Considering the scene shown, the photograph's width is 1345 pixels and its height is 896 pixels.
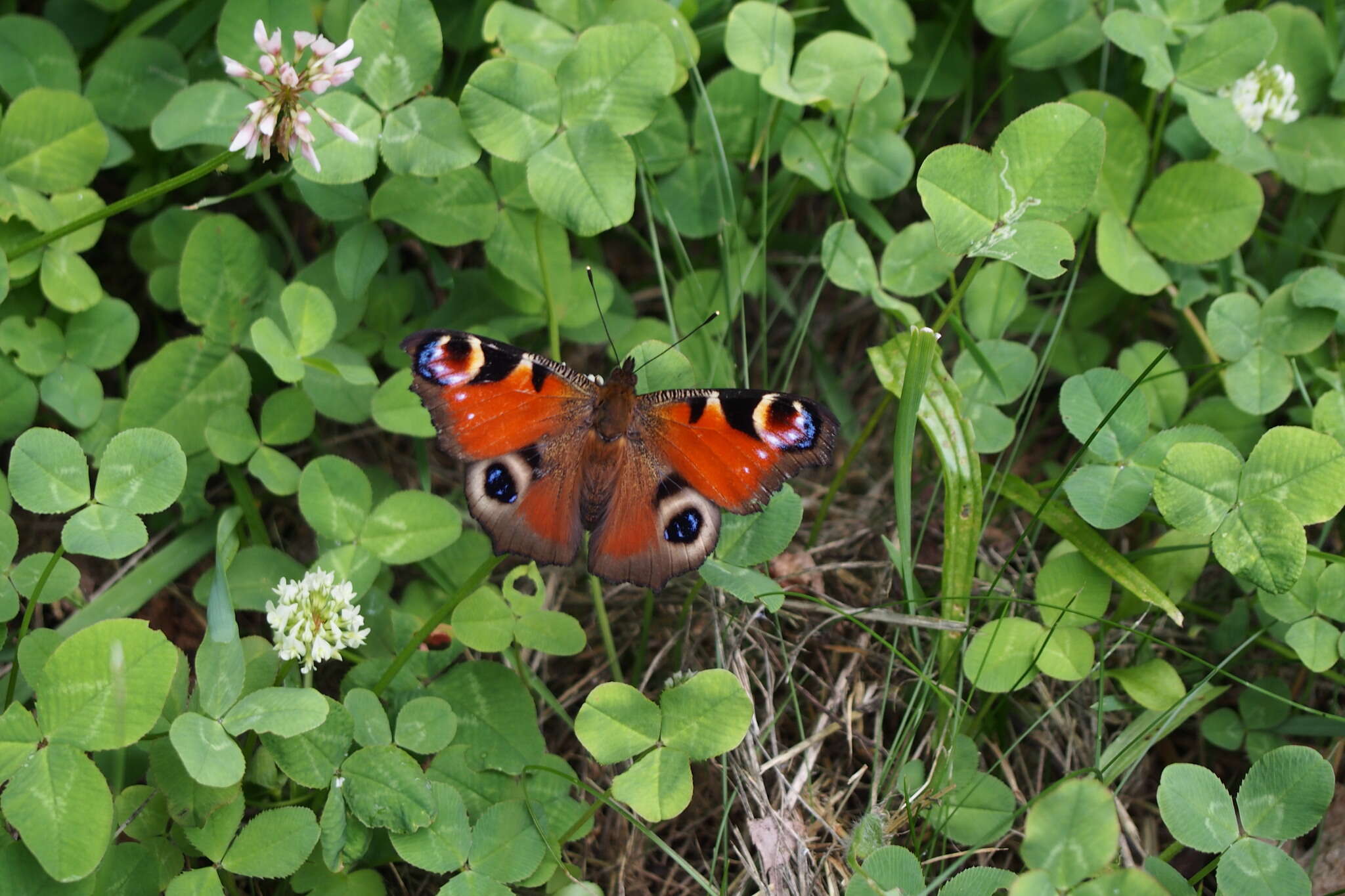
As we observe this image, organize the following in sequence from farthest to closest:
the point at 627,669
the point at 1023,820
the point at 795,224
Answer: the point at 795,224, the point at 627,669, the point at 1023,820

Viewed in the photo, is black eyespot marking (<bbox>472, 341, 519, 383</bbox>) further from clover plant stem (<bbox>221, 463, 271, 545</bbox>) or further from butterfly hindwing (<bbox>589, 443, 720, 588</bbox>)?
clover plant stem (<bbox>221, 463, 271, 545</bbox>)

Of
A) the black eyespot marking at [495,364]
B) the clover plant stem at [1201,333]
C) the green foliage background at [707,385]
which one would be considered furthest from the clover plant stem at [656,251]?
the clover plant stem at [1201,333]

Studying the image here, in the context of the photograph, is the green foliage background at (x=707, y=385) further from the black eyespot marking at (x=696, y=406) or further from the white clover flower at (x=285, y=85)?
the black eyespot marking at (x=696, y=406)

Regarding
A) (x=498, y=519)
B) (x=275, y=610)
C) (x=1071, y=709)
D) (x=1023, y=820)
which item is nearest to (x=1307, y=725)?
(x=1071, y=709)

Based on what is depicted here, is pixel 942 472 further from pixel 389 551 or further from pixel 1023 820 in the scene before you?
pixel 389 551

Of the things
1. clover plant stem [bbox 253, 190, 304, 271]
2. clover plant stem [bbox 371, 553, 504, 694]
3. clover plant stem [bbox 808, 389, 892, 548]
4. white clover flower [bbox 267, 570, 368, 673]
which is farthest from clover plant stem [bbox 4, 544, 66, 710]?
clover plant stem [bbox 808, 389, 892, 548]
